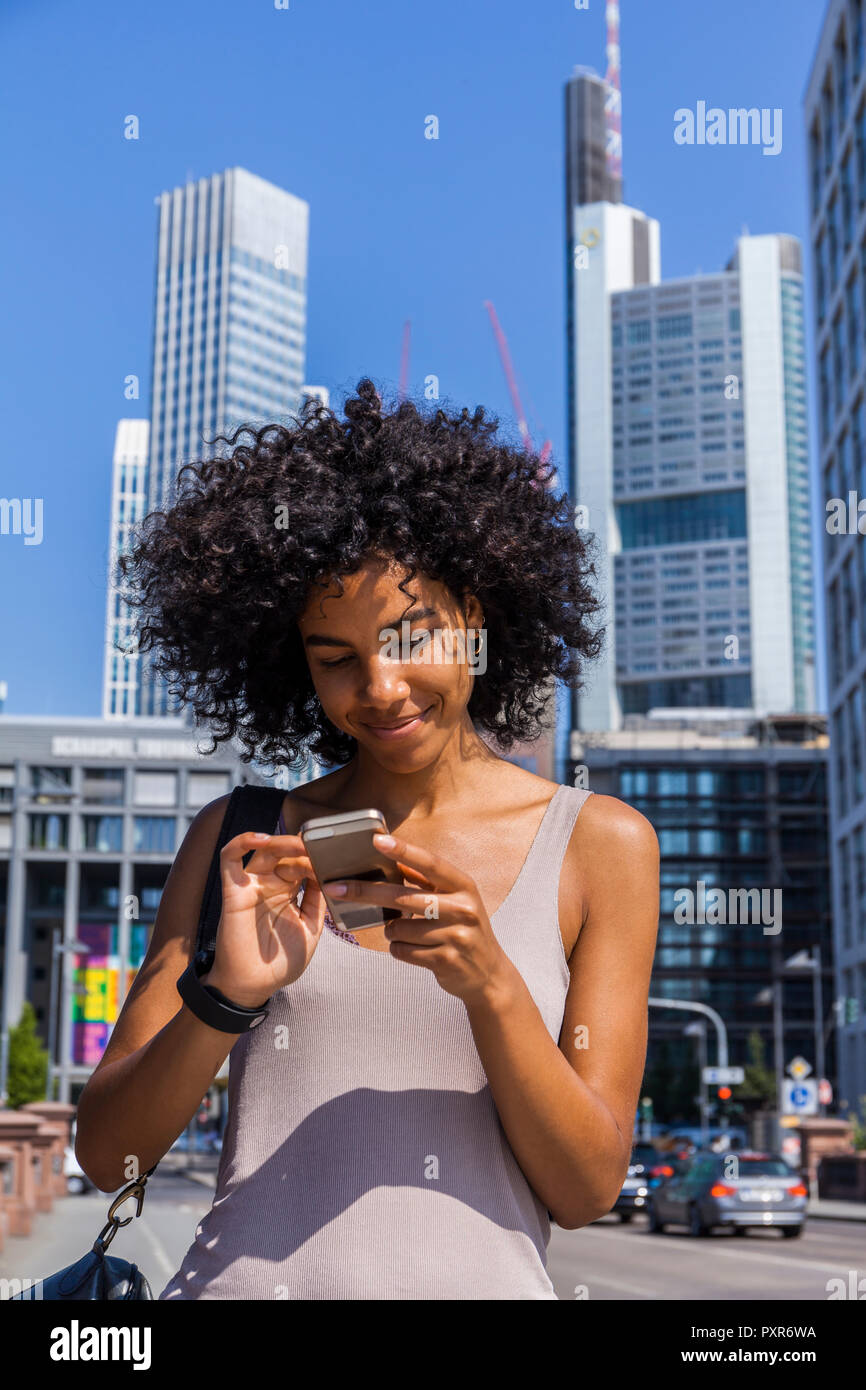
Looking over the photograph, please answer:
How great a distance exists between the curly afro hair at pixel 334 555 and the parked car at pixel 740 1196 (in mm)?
20800

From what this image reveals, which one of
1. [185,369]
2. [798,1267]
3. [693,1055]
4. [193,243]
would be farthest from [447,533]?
[193,243]

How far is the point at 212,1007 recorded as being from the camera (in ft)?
5.97

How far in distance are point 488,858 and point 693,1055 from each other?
123 m

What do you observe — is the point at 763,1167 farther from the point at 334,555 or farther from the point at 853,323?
the point at 853,323

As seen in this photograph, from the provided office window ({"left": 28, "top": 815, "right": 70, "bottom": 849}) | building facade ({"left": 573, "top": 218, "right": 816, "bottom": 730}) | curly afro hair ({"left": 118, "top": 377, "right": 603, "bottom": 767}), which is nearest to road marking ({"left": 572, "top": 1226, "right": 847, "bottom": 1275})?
curly afro hair ({"left": 118, "top": 377, "right": 603, "bottom": 767})

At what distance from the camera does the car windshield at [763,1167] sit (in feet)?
77.6

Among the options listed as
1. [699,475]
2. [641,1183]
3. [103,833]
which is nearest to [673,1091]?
[103,833]

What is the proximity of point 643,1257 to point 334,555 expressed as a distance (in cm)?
1790

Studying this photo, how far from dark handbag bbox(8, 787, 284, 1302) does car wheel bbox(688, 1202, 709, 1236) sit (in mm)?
23207

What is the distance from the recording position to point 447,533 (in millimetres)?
2182

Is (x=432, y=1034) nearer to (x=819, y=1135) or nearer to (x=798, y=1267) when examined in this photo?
(x=798, y=1267)

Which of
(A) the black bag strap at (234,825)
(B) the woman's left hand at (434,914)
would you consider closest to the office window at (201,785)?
(A) the black bag strap at (234,825)

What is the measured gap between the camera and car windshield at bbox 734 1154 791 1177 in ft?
77.6

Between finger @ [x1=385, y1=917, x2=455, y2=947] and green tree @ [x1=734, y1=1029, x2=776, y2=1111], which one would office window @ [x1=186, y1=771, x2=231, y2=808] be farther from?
finger @ [x1=385, y1=917, x2=455, y2=947]
